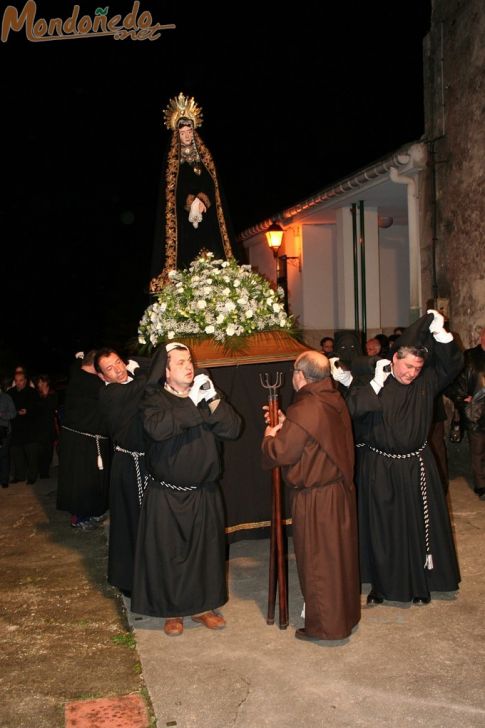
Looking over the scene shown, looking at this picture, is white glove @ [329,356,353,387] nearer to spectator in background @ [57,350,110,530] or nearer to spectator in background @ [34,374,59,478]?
spectator in background @ [57,350,110,530]

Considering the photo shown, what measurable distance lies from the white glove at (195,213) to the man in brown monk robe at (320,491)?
2.67 metres

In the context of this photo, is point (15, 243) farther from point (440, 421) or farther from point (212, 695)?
point (212, 695)

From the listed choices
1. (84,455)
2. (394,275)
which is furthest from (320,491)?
(394,275)

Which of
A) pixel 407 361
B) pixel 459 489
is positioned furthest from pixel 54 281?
pixel 407 361

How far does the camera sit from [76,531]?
313 inches

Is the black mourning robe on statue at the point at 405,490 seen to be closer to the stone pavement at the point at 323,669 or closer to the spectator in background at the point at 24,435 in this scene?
the stone pavement at the point at 323,669

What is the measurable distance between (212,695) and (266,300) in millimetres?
3290

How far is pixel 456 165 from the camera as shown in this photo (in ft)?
36.7

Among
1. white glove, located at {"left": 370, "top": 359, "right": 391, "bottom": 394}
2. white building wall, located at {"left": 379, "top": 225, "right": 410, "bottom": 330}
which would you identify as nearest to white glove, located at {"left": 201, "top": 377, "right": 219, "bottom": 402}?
white glove, located at {"left": 370, "top": 359, "right": 391, "bottom": 394}

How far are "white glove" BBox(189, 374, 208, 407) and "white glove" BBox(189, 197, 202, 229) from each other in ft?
7.95

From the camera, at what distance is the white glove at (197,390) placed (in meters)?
4.97

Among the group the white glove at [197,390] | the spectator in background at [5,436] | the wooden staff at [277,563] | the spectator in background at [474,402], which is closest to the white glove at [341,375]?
the wooden staff at [277,563]

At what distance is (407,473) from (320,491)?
0.98 m

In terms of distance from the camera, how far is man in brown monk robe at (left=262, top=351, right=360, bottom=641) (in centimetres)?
464
